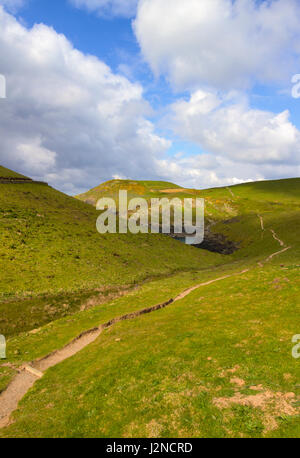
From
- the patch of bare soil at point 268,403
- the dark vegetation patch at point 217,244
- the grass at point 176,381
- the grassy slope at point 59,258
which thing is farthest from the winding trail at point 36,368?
the dark vegetation patch at point 217,244

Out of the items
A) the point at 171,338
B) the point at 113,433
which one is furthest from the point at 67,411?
the point at 171,338

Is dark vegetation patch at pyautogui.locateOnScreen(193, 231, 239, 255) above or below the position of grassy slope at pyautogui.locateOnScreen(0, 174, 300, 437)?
above

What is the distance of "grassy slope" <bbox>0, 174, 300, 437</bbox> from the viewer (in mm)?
14945

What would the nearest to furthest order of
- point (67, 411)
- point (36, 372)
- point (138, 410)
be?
point (138, 410) < point (67, 411) < point (36, 372)

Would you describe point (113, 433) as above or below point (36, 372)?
above

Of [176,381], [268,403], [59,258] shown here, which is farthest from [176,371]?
[59,258]

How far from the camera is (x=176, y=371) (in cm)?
2056

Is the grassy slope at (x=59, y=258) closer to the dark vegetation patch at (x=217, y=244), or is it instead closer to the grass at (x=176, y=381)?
the dark vegetation patch at (x=217, y=244)

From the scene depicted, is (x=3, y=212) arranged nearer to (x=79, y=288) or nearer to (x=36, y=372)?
(x=79, y=288)

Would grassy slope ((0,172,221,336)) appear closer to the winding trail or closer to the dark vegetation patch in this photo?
the winding trail

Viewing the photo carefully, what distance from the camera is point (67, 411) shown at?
17.8m

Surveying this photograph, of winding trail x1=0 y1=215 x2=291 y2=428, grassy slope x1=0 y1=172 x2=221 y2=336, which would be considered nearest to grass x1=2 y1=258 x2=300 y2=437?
winding trail x1=0 y1=215 x2=291 y2=428

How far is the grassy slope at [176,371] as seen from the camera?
14.9 metres

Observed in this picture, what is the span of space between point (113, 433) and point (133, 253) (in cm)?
6805
